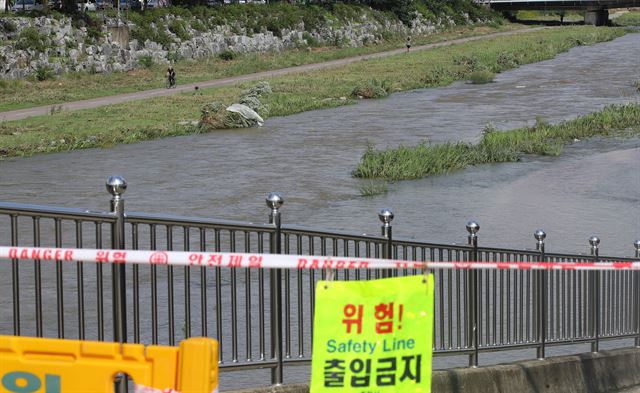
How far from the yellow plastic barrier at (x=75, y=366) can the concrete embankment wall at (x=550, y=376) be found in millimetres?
2096

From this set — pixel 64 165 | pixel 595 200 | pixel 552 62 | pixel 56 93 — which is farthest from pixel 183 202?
pixel 552 62

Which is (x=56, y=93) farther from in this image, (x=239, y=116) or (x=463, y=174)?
(x=463, y=174)

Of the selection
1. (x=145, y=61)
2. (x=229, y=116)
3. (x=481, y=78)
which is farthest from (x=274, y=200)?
(x=145, y=61)

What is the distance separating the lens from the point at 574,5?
4429 inches

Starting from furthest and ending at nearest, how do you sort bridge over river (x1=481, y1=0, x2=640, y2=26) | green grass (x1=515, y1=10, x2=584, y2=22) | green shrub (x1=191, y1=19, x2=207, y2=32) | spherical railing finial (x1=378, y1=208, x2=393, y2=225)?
green grass (x1=515, y1=10, x2=584, y2=22) < bridge over river (x1=481, y1=0, x2=640, y2=26) < green shrub (x1=191, y1=19, x2=207, y2=32) < spherical railing finial (x1=378, y1=208, x2=393, y2=225)

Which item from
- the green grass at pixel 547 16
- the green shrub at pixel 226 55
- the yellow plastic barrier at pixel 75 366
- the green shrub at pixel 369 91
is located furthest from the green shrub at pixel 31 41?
the green grass at pixel 547 16

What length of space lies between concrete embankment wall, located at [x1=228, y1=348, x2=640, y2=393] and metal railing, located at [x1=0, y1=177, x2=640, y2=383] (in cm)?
36

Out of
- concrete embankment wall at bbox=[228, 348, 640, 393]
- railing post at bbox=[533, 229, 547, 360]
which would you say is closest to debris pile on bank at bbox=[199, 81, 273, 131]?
concrete embankment wall at bbox=[228, 348, 640, 393]

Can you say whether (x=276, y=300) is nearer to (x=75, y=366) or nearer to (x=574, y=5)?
(x=75, y=366)

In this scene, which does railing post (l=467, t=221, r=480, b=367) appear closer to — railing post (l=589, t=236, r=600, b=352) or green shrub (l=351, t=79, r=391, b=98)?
railing post (l=589, t=236, r=600, b=352)

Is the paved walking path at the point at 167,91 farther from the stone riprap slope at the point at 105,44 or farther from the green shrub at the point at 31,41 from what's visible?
the green shrub at the point at 31,41

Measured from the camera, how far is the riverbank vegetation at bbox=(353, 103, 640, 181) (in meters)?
27.8

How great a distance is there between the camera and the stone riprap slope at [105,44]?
51.9 metres

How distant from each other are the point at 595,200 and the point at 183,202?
8487 mm
